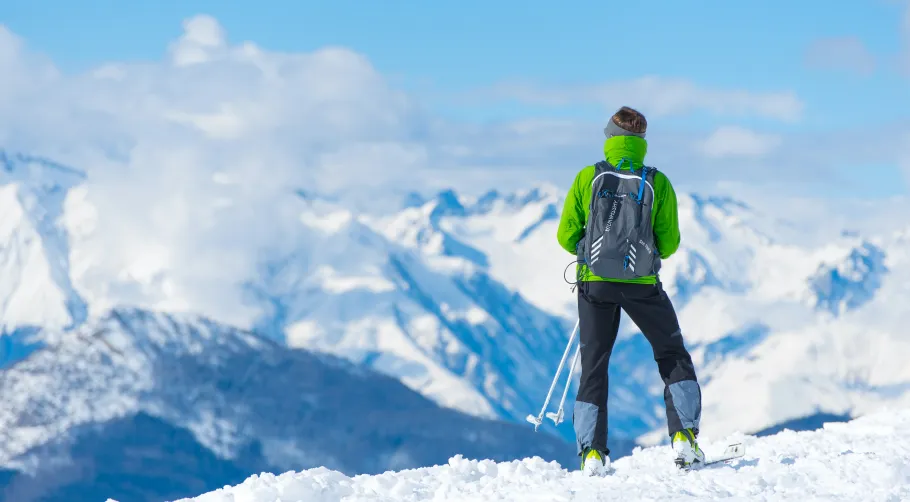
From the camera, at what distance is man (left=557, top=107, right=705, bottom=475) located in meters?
13.5

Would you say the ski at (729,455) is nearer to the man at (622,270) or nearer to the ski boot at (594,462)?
the man at (622,270)

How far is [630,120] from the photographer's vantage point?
45.6 feet

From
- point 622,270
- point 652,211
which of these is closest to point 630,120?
point 652,211

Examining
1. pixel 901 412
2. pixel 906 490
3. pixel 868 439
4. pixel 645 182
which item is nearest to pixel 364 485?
pixel 645 182

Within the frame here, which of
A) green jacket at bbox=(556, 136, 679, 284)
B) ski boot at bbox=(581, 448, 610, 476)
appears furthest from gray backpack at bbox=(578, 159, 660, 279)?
ski boot at bbox=(581, 448, 610, 476)

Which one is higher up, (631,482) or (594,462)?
(594,462)

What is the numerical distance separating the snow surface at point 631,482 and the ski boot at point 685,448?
6.1 inches

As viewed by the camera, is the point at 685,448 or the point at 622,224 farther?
the point at 685,448

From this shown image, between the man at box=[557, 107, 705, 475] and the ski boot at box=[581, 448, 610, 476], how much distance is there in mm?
13

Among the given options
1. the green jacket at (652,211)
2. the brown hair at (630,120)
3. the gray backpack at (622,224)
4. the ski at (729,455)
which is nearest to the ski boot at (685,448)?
the ski at (729,455)

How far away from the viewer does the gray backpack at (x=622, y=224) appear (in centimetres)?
1344

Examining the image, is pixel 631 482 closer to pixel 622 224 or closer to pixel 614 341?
pixel 614 341

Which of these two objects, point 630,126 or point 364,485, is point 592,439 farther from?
point 630,126

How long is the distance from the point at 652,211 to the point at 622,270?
825 millimetres
